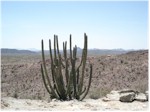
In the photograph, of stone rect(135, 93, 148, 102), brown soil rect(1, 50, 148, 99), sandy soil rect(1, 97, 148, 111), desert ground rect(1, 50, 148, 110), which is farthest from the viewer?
brown soil rect(1, 50, 148, 99)

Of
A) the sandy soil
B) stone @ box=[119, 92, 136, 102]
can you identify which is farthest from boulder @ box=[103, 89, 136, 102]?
the sandy soil

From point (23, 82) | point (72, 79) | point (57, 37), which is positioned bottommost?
point (23, 82)

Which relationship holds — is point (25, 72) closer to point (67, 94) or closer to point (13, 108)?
point (67, 94)

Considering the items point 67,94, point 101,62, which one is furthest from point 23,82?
point 67,94

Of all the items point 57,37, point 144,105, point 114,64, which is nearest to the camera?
point 144,105

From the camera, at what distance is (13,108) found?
333 inches

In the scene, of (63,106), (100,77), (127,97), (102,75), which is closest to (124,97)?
(127,97)

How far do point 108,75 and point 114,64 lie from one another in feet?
12.6

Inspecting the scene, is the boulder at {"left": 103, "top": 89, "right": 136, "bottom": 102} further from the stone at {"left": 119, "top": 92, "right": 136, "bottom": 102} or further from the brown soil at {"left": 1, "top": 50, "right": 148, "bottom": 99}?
the brown soil at {"left": 1, "top": 50, "right": 148, "bottom": 99}

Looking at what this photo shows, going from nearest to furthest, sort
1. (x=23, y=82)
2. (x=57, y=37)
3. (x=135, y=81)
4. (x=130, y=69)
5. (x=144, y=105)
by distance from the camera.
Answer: (x=144, y=105) → (x=57, y=37) → (x=135, y=81) → (x=23, y=82) → (x=130, y=69)

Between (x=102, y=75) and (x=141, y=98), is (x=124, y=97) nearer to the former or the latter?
(x=141, y=98)

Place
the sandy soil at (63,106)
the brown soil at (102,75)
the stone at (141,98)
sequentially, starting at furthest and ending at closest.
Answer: the brown soil at (102,75), the stone at (141,98), the sandy soil at (63,106)

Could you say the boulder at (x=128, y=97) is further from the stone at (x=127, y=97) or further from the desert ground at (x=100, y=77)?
the desert ground at (x=100, y=77)

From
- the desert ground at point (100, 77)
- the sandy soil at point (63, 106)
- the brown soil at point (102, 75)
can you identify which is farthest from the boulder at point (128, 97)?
the brown soil at point (102, 75)
